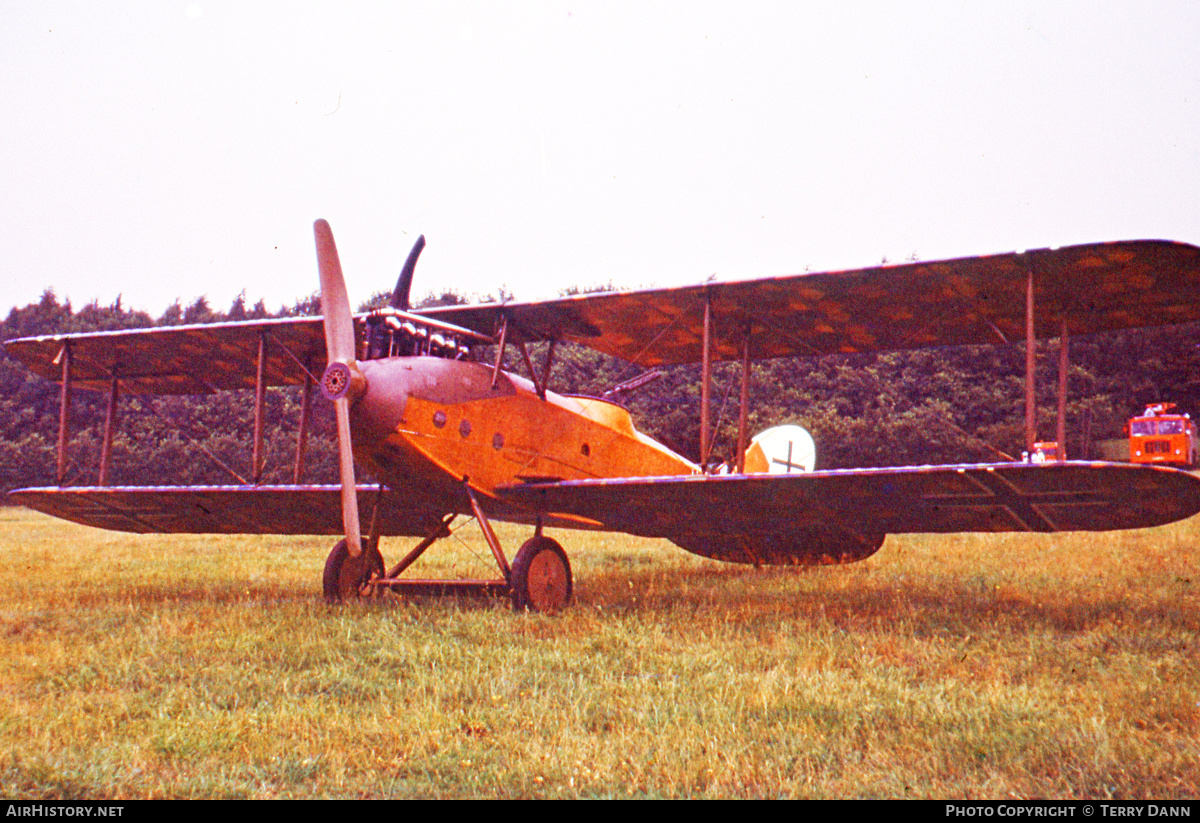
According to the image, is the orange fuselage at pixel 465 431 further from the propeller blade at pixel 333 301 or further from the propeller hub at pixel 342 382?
the propeller blade at pixel 333 301

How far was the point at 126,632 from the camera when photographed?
22.5 ft

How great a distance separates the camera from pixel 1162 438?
99.5ft

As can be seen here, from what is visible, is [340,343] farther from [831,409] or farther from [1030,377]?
[831,409]

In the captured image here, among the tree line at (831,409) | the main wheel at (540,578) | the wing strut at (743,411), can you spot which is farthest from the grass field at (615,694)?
the tree line at (831,409)

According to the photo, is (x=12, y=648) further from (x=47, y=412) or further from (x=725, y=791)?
(x=47, y=412)

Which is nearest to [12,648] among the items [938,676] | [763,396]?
[938,676]

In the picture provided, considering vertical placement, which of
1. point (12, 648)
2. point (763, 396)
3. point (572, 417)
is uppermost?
point (763, 396)

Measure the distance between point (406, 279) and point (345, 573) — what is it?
291 centimetres

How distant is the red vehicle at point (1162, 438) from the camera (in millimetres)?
29791

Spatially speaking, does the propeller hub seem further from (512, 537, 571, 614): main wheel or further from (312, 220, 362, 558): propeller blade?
(512, 537, 571, 614): main wheel

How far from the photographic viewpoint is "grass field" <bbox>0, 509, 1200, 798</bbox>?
3.50 meters

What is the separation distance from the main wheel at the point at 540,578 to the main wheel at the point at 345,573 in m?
1.77
